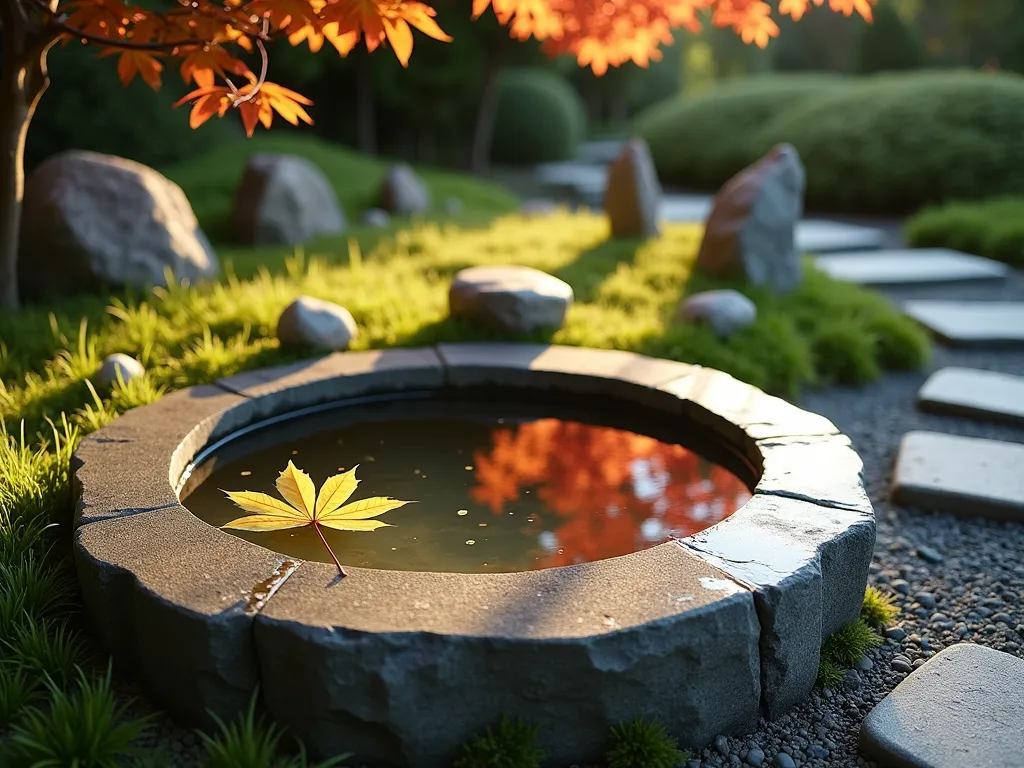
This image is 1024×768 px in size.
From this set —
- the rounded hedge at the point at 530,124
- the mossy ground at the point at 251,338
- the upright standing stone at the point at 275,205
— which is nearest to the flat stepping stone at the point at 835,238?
the mossy ground at the point at 251,338

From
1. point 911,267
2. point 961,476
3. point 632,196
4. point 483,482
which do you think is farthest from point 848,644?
point 911,267

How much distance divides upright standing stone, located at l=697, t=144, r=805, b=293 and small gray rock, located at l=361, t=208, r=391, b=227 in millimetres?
Result: 3316

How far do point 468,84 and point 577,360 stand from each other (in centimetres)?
1039

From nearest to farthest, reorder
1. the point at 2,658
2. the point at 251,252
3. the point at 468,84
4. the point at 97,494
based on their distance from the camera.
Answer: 1. the point at 2,658
2. the point at 97,494
3. the point at 251,252
4. the point at 468,84

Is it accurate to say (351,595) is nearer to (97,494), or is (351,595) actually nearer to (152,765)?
(152,765)

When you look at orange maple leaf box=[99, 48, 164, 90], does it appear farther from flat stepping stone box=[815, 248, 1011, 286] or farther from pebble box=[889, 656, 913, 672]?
flat stepping stone box=[815, 248, 1011, 286]

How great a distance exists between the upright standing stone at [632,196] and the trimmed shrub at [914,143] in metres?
4.28

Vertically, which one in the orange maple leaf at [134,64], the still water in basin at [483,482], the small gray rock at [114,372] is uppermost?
the orange maple leaf at [134,64]

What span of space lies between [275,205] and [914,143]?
6478mm

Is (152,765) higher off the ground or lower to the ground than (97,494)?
lower

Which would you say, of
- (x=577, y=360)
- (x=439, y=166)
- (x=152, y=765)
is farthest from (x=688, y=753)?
(x=439, y=166)

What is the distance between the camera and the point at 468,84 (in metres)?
12.8

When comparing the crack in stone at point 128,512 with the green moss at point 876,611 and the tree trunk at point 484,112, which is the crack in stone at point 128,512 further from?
the tree trunk at point 484,112

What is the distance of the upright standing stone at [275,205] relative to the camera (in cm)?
638
